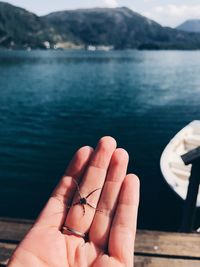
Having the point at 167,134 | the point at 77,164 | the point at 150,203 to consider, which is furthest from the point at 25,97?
the point at 77,164

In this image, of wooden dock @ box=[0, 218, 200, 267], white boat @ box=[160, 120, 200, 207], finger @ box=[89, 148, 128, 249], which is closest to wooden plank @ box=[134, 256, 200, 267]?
wooden dock @ box=[0, 218, 200, 267]

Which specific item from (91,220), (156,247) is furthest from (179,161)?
(91,220)

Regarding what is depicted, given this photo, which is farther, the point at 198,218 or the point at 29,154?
the point at 29,154

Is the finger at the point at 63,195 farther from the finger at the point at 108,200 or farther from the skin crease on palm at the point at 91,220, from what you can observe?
the finger at the point at 108,200

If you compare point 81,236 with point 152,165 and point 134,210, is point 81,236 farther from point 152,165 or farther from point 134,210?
point 152,165

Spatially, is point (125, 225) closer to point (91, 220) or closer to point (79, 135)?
point (91, 220)

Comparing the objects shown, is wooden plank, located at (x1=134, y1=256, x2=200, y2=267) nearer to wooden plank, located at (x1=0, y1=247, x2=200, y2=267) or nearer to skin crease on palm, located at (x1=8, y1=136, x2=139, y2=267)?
Answer: wooden plank, located at (x1=0, y1=247, x2=200, y2=267)
